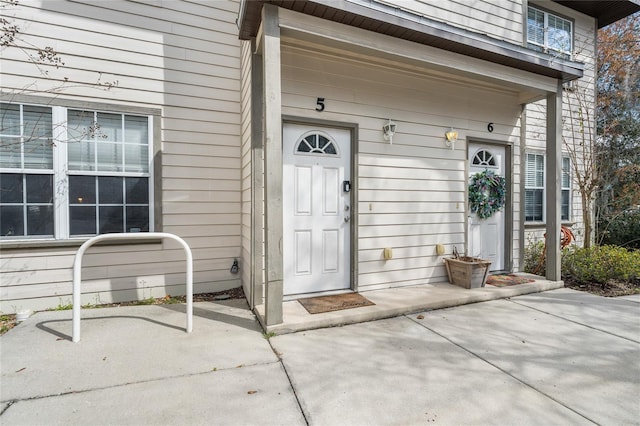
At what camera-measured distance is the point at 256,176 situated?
3164 mm

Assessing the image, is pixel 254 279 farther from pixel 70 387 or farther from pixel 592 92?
pixel 592 92

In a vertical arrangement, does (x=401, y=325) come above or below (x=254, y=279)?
below

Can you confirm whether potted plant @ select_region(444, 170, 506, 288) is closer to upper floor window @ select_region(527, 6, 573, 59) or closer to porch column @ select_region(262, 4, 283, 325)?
porch column @ select_region(262, 4, 283, 325)

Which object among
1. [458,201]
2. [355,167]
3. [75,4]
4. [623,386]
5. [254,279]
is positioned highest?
[75,4]

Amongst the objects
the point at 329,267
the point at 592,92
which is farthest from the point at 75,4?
the point at 592,92

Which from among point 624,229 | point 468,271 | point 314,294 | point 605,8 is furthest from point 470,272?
point 605,8

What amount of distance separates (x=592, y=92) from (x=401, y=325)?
6683 mm

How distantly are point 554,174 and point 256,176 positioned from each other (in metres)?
4.04

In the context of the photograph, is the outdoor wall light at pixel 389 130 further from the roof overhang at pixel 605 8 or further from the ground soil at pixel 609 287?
the roof overhang at pixel 605 8

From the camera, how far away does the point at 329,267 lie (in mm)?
3703

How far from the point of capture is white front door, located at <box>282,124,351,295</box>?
3.49 metres

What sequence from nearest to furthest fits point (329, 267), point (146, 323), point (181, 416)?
point (181, 416) → point (146, 323) → point (329, 267)

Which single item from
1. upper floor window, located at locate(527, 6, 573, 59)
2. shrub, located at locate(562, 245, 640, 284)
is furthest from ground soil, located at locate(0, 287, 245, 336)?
upper floor window, located at locate(527, 6, 573, 59)

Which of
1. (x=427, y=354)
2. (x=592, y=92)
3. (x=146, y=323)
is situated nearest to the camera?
(x=427, y=354)
